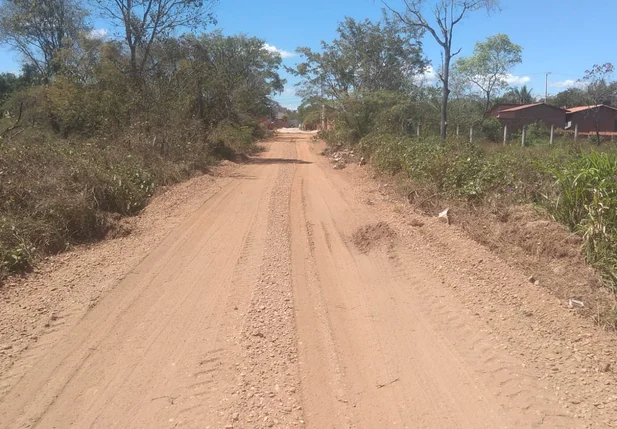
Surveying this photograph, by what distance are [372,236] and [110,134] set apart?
10.4 metres

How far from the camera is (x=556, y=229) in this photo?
20.3ft

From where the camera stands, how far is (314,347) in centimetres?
408

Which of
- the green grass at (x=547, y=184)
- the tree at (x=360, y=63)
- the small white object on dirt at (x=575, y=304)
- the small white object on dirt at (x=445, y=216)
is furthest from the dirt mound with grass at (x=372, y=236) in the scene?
the tree at (x=360, y=63)

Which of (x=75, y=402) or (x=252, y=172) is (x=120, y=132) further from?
(x=75, y=402)

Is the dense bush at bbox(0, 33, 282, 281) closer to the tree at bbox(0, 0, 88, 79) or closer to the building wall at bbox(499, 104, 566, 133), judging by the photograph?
the tree at bbox(0, 0, 88, 79)

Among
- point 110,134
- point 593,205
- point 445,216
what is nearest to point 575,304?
point 593,205

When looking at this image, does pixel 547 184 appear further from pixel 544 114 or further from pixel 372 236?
pixel 544 114

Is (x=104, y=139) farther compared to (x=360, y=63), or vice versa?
(x=360, y=63)

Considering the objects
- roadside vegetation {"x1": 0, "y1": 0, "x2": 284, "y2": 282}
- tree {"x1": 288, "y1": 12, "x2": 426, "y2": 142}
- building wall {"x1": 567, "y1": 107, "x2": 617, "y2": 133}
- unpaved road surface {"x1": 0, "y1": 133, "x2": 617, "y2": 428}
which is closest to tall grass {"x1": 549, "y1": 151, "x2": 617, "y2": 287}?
unpaved road surface {"x1": 0, "y1": 133, "x2": 617, "y2": 428}

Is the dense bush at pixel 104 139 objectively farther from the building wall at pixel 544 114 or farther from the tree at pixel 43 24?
the building wall at pixel 544 114

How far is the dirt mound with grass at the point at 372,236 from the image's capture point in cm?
697

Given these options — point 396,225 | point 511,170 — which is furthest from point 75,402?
point 511,170

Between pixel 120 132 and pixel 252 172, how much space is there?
13.8ft

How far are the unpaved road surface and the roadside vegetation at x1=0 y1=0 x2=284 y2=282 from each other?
4.93 feet
